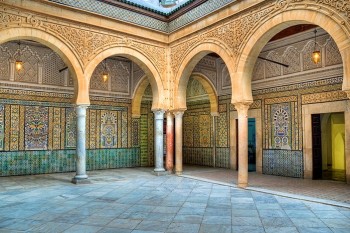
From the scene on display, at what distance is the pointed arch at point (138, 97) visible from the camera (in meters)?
11.0

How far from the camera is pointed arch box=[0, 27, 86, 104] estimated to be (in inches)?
245

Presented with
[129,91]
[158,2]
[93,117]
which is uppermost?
[158,2]

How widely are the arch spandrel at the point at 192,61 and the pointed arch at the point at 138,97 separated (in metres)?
2.50

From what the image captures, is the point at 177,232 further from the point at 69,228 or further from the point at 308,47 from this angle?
the point at 308,47

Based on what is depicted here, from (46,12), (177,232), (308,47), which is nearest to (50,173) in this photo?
(46,12)

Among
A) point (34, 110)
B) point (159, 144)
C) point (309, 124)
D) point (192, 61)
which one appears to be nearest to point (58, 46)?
point (34, 110)

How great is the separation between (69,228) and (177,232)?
150 centimetres

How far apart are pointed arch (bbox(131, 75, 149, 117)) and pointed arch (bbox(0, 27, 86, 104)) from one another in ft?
12.2

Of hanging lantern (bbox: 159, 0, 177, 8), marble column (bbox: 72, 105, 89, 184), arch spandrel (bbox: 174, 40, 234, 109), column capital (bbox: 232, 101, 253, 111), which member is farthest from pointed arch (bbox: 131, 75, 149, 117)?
column capital (bbox: 232, 101, 253, 111)

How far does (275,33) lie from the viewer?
6.32m

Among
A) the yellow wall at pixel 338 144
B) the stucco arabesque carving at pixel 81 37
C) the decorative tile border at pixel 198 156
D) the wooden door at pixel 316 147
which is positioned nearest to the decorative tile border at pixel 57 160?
the decorative tile border at pixel 198 156

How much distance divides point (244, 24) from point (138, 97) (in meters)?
5.54

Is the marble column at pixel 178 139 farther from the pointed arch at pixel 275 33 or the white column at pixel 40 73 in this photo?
the white column at pixel 40 73

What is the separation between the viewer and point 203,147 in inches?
452
